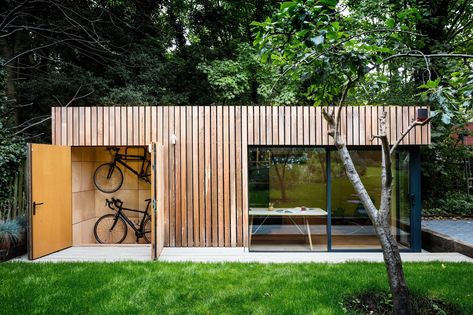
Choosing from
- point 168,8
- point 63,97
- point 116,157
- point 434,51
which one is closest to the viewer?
point 116,157

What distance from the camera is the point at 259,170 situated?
22.8 feet

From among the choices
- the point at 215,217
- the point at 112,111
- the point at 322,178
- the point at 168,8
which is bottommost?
the point at 215,217

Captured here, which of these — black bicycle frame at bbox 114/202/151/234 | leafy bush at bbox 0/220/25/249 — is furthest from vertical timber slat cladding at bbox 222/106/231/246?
leafy bush at bbox 0/220/25/249

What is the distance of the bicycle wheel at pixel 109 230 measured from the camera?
791 cm

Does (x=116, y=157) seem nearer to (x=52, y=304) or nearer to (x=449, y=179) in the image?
(x=52, y=304)

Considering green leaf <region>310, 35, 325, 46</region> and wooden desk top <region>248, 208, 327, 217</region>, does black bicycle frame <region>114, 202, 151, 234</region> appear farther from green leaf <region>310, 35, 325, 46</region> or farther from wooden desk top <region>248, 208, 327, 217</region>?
green leaf <region>310, 35, 325, 46</region>

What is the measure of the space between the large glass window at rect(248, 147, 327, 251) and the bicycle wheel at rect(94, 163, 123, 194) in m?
3.45

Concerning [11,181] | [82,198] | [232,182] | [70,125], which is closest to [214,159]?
[232,182]

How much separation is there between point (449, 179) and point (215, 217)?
9244mm

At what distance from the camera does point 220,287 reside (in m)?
4.59

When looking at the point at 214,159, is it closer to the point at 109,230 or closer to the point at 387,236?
the point at 109,230

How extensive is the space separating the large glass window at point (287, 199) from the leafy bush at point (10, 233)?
4257mm

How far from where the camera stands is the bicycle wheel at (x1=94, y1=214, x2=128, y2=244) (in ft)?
25.9

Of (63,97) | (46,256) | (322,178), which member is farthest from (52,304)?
(63,97)
